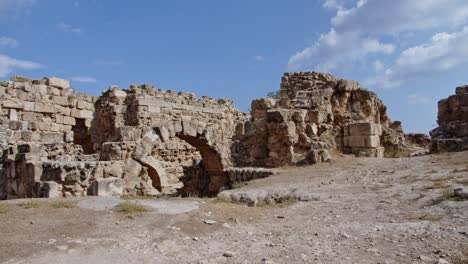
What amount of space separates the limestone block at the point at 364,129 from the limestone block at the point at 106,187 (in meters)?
7.64

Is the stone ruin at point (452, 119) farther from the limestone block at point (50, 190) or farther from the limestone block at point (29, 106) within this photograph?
the limestone block at point (29, 106)

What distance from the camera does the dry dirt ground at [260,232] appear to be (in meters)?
3.46

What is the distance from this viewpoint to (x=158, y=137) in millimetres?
10891

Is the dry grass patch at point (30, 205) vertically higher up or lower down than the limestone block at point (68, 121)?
lower down

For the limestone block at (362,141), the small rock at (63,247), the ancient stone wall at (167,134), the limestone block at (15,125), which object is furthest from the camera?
the limestone block at (362,141)

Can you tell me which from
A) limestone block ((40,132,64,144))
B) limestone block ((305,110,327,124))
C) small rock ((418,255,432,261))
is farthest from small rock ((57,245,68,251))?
limestone block ((305,110,327,124))

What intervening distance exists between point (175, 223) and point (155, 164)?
820cm

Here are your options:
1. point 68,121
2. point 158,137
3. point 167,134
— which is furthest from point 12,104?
point 167,134

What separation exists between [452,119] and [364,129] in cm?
376

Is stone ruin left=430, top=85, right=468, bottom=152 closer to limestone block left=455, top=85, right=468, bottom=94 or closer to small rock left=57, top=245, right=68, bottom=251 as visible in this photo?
limestone block left=455, top=85, right=468, bottom=94

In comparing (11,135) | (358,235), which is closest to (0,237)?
(358,235)

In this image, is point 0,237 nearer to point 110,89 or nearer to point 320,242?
point 320,242

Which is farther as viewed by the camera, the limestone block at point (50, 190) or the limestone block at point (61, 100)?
the limestone block at point (61, 100)

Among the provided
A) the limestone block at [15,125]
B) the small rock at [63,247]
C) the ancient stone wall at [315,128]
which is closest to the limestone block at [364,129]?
the ancient stone wall at [315,128]
